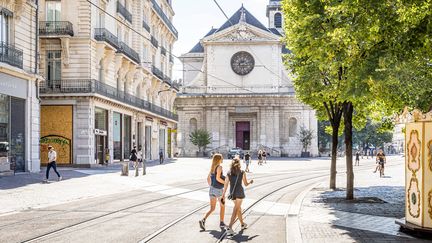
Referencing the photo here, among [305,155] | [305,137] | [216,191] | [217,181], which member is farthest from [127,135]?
[305,155]

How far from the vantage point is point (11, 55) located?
28.0m

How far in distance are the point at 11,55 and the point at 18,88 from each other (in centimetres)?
199

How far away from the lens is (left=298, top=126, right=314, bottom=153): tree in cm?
8338

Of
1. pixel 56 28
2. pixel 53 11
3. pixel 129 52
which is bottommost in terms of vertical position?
pixel 129 52

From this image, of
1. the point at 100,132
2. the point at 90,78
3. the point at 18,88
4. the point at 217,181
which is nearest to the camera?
the point at 217,181

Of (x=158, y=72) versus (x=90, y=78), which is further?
(x=158, y=72)

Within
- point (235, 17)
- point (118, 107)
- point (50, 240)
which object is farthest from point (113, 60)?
point (235, 17)

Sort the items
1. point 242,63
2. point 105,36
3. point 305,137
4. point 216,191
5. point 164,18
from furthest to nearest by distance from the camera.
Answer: point 242,63 → point 305,137 → point 164,18 → point 105,36 → point 216,191

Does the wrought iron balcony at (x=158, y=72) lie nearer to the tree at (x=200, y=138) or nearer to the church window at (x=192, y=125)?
the tree at (x=200, y=138)

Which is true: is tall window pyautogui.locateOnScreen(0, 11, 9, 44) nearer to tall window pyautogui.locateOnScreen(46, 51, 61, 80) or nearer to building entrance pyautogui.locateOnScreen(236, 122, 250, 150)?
tall window pyautogui.locateOnScreen(46, 51, 61, 80)

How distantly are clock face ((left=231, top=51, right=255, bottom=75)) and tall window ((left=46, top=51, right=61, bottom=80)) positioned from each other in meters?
48.6

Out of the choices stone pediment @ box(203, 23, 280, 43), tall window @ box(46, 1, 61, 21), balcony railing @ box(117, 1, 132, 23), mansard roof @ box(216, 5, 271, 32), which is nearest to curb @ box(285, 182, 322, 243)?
tall window @ box(46, 1, 61, 21)

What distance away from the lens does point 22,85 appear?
97.7 ft

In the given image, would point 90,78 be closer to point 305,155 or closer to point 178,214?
point 178,214
